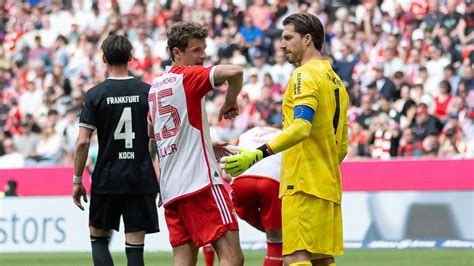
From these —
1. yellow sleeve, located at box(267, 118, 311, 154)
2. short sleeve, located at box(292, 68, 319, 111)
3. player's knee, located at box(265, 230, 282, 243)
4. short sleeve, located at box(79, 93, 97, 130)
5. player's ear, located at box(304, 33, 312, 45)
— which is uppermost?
player's ear, located at box(304, 33, 312, 45)

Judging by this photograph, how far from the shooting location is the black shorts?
9930mm

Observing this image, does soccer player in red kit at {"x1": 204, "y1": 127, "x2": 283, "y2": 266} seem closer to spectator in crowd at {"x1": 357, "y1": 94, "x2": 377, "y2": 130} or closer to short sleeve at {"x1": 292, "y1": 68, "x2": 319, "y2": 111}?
short sleeve at {"x1": 292, "y1": 68, "x2": 319, "y2": 111}

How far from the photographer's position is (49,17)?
88.1ft

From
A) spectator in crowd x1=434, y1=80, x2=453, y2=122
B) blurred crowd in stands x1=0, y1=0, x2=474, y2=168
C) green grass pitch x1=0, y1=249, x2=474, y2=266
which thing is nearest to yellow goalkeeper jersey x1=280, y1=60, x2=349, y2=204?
green grass pitch x1=0, y1=249, x2=474, y2=266

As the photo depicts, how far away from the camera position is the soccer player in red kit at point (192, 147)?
8.66 metres

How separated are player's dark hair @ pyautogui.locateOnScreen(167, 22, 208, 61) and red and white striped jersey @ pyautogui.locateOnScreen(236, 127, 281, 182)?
94.2 inches

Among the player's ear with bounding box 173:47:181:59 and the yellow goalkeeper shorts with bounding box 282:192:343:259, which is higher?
the player's ear with bounding box 173:47:181:59

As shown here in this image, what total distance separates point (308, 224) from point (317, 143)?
58cm

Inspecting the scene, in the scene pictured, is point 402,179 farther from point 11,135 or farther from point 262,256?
point 11,135

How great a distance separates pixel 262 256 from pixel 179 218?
23.6 feet

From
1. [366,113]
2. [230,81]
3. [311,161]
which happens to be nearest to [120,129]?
[230,81]

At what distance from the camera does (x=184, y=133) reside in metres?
8.73

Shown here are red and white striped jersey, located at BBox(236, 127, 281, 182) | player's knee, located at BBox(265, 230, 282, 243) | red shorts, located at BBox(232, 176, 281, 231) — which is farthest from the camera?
red and white striped jersey, located at BBox(236, 127, 281, 182)

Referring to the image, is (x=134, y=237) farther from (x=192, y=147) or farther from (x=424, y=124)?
(x=424, y=124)
